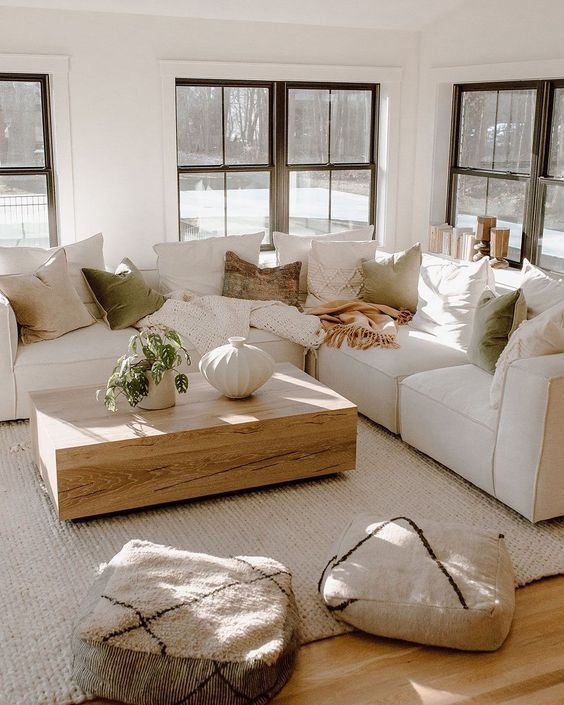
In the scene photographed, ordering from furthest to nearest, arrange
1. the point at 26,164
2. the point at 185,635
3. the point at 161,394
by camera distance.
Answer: the point at 26,164 < the point at 161,394 < the point at 185,635

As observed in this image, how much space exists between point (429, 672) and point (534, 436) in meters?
1.12

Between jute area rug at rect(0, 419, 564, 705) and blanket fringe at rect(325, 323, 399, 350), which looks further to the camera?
blanket fringe at rect(325, 323, 399, 350)

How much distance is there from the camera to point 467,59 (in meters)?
5.70

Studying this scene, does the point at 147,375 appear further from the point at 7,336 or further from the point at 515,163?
the point at 515,163

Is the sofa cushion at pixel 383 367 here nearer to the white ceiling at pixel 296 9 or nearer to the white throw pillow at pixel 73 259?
the white throw pillow at pixel 73 259

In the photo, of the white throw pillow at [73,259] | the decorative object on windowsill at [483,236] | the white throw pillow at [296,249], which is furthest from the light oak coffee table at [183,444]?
the decorative object on windowsill at [483,236]

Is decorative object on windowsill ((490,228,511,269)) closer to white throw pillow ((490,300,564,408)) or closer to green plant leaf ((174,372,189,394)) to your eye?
white throw pillow ((490,300,564,408))

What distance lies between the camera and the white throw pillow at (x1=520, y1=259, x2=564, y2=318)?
398 centimetres

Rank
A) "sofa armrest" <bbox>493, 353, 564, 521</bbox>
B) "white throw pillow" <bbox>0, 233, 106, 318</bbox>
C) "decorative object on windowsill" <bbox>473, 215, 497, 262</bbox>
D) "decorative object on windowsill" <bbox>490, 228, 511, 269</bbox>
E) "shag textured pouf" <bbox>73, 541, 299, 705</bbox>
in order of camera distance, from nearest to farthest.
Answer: "shag textured pouf" <bbox>73, 541, 299, 705</bbox>, "sofa armrest" <bbox>493, 353, 564, 521</bbox>, "white throw pillow" <bbox>0, 233, 106, 318</bbox>, "decorative object on windowsill" <bbox>490, 228, 511, 269</bbox>, "decorative object on windowsill" <bbox>473, 215, 497, 262</bbox>

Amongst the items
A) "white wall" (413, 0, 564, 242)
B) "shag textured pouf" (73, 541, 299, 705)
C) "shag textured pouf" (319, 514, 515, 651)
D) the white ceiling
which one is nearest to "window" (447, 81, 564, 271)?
"white wall" (413, 0, 564, 242)

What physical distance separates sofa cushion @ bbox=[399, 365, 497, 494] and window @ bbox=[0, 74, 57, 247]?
2.71 m

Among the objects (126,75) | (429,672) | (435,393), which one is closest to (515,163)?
(435,393)

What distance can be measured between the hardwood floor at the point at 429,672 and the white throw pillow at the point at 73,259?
295cm

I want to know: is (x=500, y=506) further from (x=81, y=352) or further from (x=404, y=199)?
(x=404, y=199)
